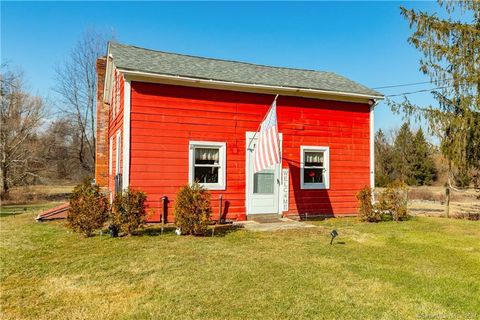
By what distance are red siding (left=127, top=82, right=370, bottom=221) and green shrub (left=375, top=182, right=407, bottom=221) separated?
4.10ft

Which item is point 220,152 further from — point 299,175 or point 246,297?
point 246,297

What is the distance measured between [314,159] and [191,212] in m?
5.05

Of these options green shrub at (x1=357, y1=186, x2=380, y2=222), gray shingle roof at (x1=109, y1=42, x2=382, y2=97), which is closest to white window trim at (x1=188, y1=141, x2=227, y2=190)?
gray shingle roof at (x1=109, y1=42, x2=382, y2=97)

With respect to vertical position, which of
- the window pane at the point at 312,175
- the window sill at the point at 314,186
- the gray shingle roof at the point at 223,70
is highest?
the gray shingle roof at the point at 223,70

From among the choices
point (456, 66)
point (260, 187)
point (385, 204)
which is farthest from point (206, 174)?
point (456, 66)

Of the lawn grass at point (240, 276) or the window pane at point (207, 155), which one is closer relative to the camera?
the lawn grass at point (240, 276)

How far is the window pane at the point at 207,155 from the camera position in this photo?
973cm

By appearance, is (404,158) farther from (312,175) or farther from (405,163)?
(312,175)

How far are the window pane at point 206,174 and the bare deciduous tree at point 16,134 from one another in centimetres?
1806

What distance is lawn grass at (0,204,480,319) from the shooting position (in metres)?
3.72

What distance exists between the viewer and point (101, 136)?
50.5ft

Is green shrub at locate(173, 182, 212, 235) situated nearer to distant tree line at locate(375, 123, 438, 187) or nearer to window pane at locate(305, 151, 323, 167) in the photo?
window pane at locate(305, 151, 323, 167)

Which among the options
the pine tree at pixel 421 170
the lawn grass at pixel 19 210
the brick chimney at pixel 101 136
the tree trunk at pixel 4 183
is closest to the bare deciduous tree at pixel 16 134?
the tree trunk at pixel 4 183

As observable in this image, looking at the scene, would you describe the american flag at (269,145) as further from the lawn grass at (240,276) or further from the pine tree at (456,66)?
the pine tree at (456,66)
